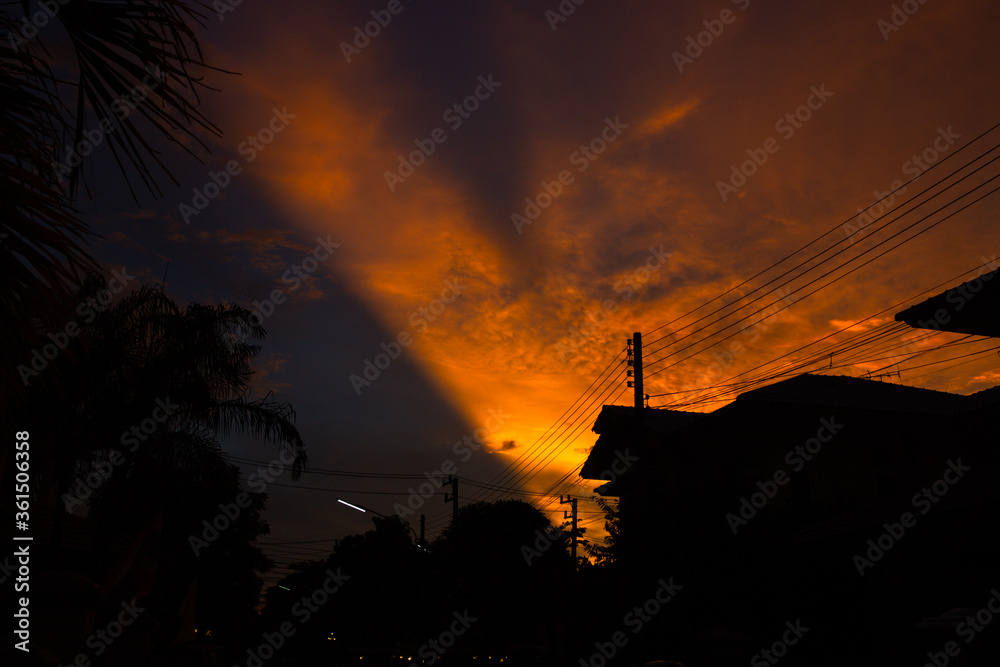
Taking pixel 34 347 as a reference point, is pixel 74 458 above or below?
above

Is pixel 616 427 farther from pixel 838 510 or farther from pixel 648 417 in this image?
pixel 838 510

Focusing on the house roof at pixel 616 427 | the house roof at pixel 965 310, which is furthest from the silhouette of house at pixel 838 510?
the house roof at pixel 616 427

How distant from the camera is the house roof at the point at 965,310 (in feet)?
35.8

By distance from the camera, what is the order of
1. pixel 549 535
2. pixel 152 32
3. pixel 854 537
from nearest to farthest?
pixel 152 32, pixel 854 537, pixel 549 535

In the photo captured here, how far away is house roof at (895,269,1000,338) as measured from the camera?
10922mm

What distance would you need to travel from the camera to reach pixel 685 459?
94.1ft

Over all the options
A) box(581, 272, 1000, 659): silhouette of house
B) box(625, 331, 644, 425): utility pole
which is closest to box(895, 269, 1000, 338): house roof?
box(581, 272, 1000, 659): silhouette of house

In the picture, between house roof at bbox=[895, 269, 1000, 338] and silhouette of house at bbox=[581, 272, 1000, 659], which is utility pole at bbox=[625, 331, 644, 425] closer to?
silhouette of house at bbox=[581, 272, 1000, 659]

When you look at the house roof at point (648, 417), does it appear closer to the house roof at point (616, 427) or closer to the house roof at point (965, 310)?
the house roof at point (616, 427)

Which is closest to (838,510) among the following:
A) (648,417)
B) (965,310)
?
(648,417)

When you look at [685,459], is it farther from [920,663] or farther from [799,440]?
[920,663]

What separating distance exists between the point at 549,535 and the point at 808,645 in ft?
55.0

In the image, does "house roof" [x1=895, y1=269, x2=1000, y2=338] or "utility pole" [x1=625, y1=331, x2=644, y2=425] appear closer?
"house roof" [x1=895, y1=269, x2=1000, y2=338]

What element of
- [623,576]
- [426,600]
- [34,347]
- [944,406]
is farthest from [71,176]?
[426,600]
